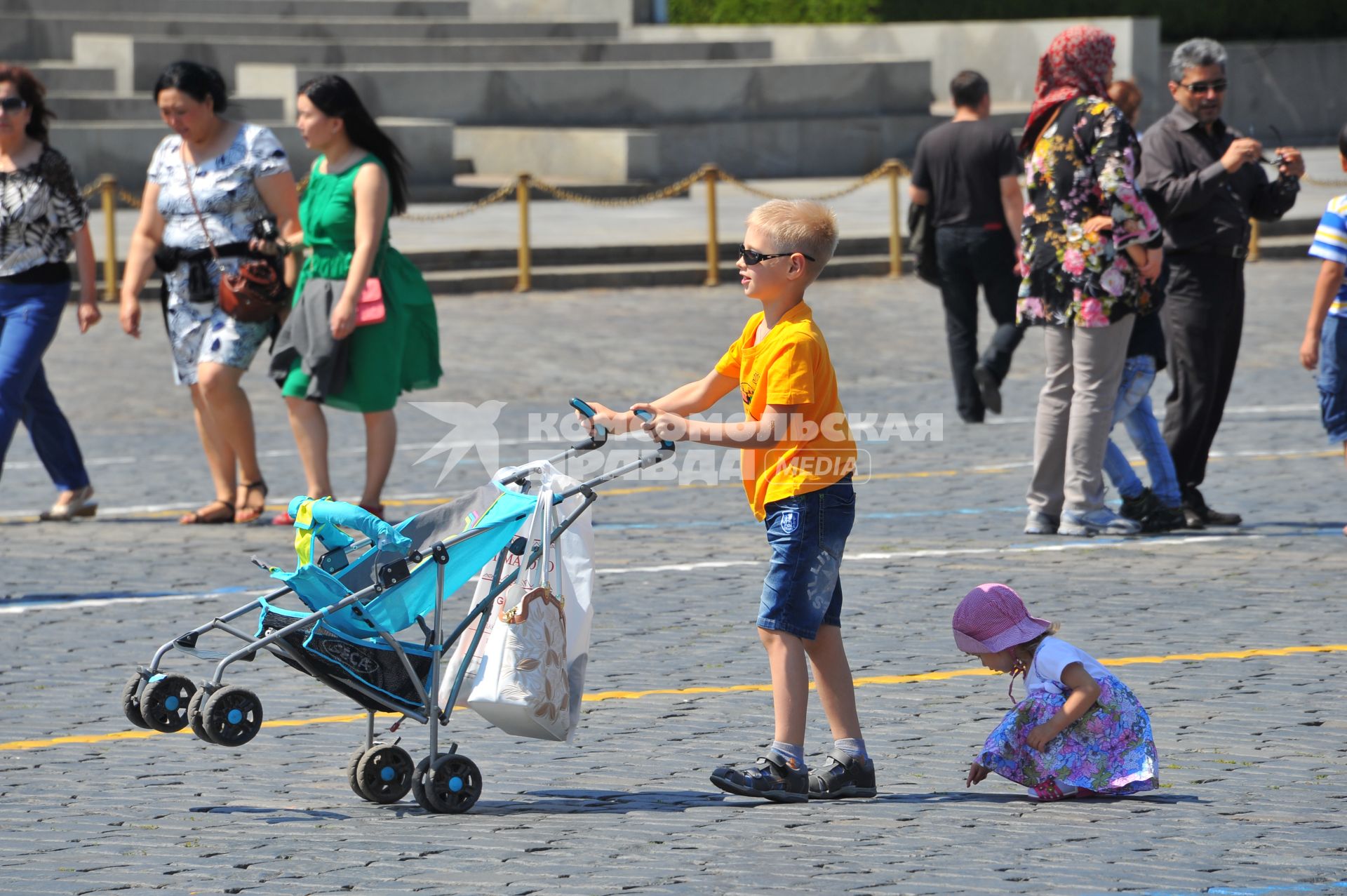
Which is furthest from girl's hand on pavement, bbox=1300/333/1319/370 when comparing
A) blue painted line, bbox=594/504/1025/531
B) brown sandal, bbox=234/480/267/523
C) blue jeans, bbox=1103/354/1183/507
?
brown sandal, bbox=234/480/267/523

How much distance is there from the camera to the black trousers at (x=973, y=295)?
11.4 metres

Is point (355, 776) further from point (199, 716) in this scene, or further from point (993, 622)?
point (993, 622)

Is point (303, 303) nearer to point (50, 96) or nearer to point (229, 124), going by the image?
point (229, 124)

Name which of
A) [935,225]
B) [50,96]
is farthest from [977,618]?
[50,96]

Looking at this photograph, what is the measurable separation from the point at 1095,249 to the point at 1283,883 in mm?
4204

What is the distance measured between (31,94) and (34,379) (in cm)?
130

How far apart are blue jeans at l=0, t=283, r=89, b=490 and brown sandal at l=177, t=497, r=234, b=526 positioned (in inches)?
24.1

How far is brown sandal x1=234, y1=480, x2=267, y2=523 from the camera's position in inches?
360

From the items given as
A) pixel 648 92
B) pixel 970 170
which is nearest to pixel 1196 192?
pixel 970 170

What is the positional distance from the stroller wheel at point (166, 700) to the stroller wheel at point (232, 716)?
6.5 inches

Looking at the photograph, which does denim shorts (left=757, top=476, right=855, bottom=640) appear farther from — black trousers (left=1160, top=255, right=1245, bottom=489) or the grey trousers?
black trousers (left=1160, top=255, right=1245, bottom=489)

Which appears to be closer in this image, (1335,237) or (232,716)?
(232,716)

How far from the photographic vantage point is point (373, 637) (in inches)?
192

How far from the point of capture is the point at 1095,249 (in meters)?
8.05
